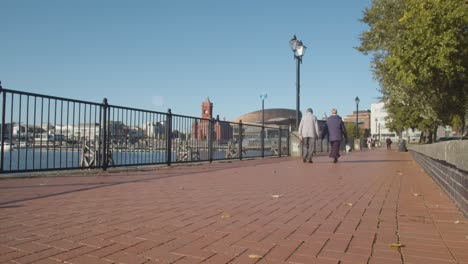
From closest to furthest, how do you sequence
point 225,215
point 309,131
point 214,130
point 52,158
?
point 225,215, point 52,158, point 309,131, point 214,130

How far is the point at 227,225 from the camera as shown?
152 inches

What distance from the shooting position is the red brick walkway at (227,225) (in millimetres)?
2918

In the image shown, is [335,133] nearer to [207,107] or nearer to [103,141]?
[103,141]

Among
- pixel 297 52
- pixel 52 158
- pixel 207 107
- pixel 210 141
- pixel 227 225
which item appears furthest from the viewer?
pixel 207 107

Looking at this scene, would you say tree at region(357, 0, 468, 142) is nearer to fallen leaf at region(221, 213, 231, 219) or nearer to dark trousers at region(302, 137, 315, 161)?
dark trousers at region(302, 137, 315, 161)

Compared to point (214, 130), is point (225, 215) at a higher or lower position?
lower

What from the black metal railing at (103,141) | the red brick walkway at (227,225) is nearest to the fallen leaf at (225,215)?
the red brick walkway at (227,225)

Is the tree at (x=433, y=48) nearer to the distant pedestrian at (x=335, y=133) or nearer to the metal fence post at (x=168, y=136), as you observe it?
the distant pedestrian at (x=335, y=133)

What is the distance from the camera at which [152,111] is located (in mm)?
10945

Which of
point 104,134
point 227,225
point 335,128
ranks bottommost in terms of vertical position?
point 227,225

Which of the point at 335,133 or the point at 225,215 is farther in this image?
the point at 335,133

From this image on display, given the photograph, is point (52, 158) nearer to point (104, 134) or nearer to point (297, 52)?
point (104, 134)

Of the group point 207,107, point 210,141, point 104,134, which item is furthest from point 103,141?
point 207,107

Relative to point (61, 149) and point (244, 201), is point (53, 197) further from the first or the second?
point (61, 149)
